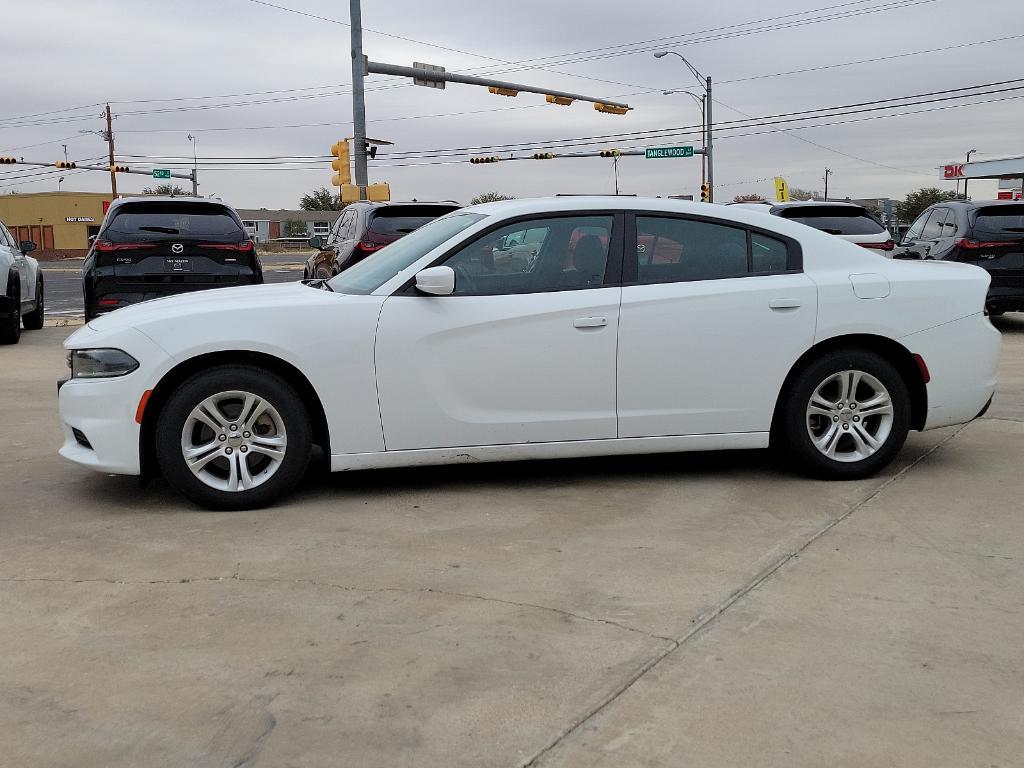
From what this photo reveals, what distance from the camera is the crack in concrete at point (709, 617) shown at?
310 cm

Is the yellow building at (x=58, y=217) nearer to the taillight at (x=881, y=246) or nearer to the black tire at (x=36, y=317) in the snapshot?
the black tire at (x=36, y=317)

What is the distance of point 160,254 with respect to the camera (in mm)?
11938

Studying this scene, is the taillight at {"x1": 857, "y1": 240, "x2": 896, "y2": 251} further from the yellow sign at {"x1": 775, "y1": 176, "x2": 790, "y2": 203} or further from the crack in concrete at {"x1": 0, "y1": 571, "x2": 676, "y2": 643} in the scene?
the yellow sign at {"x1": 775, "y1": 176, "x2": 790, "y2": 203}

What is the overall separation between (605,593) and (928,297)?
117 inches

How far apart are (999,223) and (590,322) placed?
984cm

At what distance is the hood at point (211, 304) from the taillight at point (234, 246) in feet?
20.6

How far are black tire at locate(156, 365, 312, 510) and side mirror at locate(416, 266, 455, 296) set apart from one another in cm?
83

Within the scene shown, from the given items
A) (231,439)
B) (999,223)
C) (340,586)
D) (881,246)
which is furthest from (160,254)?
(999,223)

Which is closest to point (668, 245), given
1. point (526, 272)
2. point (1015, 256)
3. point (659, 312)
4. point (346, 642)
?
point (659, 312)

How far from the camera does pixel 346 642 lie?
12.3 ft

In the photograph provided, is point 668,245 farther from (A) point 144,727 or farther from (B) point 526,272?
(A) point 144,727

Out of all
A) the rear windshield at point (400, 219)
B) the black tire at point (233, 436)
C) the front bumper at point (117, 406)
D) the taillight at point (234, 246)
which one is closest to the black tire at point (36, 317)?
the taillight at point (234, 246)

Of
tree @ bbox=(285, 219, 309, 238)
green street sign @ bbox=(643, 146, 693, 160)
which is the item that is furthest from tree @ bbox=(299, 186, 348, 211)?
green street sign @ bbox=(643, 146, 693, 160)

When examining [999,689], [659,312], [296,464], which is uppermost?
[659,312]
